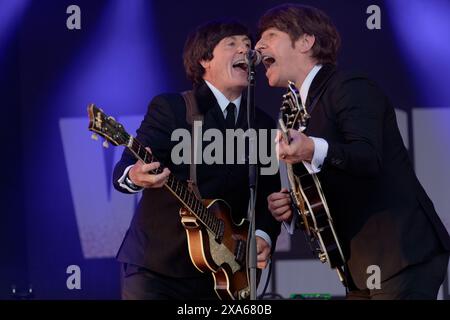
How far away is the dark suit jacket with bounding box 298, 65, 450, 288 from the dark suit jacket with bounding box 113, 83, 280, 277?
102 centimetres

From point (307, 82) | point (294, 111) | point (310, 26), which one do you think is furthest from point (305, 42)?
point (294, 111)

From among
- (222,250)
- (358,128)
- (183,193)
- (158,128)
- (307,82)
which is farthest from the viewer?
(158,128)

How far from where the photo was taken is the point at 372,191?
3855mm

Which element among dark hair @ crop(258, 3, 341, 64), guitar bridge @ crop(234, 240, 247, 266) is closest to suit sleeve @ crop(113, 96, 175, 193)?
guitar bridge @ crop(234, 240, 247, 266)

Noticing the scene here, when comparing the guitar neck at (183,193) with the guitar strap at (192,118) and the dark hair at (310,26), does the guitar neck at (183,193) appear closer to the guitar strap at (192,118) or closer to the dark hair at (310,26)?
the guitar strap at (192,118)

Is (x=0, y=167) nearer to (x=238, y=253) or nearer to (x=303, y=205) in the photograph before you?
(x=238, y=253)

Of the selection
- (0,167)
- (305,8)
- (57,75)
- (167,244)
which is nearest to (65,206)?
(0,167)

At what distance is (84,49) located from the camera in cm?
580

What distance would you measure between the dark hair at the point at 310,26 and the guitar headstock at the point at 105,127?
933 mm

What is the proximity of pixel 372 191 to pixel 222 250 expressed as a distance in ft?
3.53

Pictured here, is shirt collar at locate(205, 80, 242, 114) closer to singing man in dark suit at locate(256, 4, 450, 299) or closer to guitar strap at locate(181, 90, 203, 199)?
guitar strap at locate(181, 90, 203, 199)

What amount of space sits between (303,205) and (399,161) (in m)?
0.47

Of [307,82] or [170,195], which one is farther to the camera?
[170,195]

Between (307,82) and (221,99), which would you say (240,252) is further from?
(307,82)
